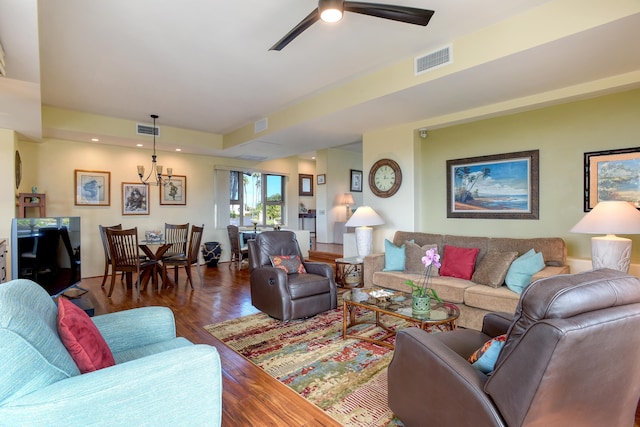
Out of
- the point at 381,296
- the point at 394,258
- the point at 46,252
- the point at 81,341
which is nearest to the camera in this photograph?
the point at 81,341

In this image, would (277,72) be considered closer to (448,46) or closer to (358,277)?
(448,46)

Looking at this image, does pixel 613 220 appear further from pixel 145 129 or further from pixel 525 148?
pixel 145 129

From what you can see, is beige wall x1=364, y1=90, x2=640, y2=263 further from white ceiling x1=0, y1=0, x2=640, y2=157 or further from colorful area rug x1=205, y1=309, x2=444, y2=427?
colorful area rug x1=205, y1=309, x2=444, y2=427

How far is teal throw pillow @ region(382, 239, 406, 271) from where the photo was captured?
13.5 feet

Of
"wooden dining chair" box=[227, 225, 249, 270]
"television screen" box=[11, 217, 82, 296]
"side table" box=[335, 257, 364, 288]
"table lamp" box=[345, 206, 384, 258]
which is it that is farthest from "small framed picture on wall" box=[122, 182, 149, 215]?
"table lamp" box=[345, 206, 384, 258]

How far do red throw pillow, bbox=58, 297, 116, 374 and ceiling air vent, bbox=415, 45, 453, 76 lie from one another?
10.7 ft

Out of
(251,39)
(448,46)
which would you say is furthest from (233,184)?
(448,46)

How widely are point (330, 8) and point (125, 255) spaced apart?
436cm

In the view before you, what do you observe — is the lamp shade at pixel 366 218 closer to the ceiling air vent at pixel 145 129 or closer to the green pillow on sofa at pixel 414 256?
the green pillow on sofa at pixel 414 256

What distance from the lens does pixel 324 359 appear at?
265 centimetres

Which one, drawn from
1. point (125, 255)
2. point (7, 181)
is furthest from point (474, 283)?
point (7, 181)

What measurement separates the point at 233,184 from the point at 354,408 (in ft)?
21.3

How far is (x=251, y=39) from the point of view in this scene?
9.61 ft

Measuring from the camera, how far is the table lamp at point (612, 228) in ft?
8.59
